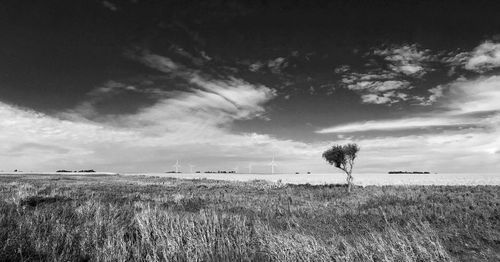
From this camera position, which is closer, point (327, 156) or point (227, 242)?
point (227, 242)

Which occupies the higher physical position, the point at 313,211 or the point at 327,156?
the point at 327,156

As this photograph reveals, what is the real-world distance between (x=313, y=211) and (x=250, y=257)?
40.0ft

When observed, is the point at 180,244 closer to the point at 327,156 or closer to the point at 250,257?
the point at 250,257

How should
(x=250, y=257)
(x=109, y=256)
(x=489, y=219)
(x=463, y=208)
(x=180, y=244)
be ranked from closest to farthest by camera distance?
(x=109, y=256)
(x=250, y=257)
(x=180, y=244)
(x=489, y=219)
(x=463, y=208)

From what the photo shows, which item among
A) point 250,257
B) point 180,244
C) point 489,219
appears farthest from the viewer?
point 489,219

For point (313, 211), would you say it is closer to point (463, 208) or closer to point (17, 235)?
point (463, 208)

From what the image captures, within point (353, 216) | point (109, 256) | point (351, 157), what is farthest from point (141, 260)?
point (351, 157)

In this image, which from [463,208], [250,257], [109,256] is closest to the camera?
[109,256]

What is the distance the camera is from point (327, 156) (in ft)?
175

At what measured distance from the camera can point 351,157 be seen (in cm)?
5188

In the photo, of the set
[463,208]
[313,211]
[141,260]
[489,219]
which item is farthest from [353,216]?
[141,260]

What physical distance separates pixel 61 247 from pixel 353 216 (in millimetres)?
13971

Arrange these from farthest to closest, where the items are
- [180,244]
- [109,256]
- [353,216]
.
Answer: [353,216], [180,244], [109,256]

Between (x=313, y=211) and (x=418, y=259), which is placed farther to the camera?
(x=313, y=211)
